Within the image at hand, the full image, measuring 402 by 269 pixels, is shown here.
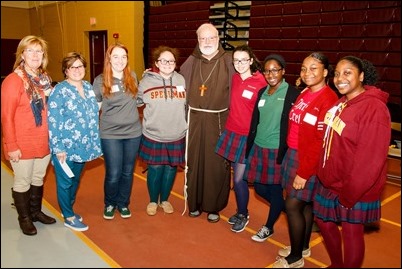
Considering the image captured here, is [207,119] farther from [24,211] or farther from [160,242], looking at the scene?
[24,211]

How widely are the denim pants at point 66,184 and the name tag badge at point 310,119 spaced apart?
6.32 ft

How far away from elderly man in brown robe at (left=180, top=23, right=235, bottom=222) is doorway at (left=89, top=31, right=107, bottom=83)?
1009cm

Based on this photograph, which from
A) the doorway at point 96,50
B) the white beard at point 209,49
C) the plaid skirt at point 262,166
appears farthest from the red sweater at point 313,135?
the doorway at point 96,50

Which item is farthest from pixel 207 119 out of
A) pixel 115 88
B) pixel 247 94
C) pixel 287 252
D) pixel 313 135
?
pixel 287 252

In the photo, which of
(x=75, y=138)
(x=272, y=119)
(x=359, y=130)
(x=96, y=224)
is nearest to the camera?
(x=359, y=130)

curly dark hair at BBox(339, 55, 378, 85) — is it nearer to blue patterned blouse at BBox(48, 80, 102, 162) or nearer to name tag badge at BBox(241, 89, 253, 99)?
name tag badge at BBox(241, 89, 253, 99)

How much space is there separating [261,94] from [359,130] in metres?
0.96

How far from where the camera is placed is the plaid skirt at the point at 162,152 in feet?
10.5

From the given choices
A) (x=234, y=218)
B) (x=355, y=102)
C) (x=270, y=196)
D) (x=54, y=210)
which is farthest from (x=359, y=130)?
(x=54, y=210)

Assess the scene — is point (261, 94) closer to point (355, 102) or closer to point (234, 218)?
point (355, 102)

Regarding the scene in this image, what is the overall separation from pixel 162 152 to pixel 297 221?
1406 millimetres

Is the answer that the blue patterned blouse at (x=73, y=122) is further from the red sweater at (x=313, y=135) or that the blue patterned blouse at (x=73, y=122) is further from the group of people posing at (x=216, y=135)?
the red sweater at (x=313, y=135)

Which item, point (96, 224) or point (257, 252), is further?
point (96, 224)

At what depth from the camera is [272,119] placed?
8.57 feet
